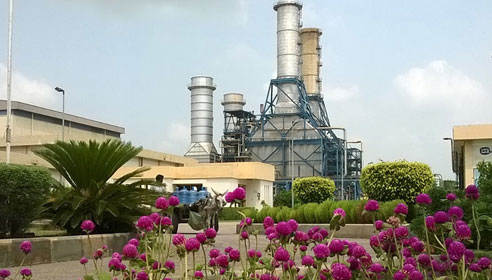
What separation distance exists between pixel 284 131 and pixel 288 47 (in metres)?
9.26

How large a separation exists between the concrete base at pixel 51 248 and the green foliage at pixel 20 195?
61cm

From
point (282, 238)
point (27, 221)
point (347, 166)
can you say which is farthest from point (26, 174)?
point (347, 166)

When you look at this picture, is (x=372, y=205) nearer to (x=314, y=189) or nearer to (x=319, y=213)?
(x=319, y=213)

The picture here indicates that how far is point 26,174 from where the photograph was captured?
943 centimetres

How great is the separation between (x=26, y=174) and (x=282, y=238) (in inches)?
292

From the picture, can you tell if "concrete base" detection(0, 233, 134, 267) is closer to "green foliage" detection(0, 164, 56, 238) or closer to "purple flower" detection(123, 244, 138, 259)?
"green foliage" detection(0, 164, 56, 238)

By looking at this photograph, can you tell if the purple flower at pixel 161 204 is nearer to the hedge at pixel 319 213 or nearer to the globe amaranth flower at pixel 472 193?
the globe amaranth flower at pixel 472 193

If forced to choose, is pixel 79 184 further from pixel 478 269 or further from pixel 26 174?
pixel 478 269

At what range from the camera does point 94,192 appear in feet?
37.6

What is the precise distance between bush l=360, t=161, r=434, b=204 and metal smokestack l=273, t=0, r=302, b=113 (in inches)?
1698

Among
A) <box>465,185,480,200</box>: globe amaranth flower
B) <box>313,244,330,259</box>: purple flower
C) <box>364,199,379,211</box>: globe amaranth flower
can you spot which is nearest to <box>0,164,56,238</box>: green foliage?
<box>364,199,379,211</box>: globe amaranth flower

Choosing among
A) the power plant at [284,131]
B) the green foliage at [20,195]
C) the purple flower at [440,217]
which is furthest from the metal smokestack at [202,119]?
the purple flower at [440,217]

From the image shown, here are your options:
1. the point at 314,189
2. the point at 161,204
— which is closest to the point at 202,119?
the point at 314,189

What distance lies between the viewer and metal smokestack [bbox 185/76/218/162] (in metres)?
65.8
